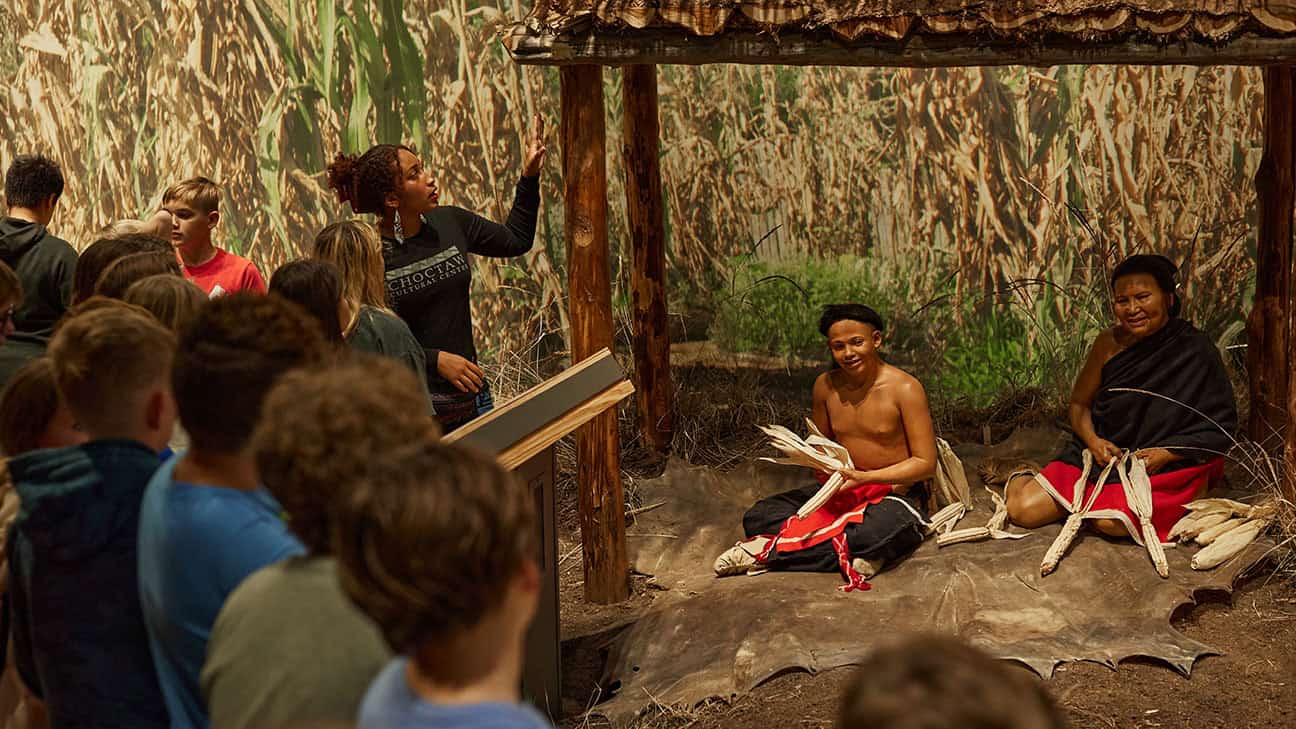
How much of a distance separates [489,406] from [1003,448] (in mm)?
2971

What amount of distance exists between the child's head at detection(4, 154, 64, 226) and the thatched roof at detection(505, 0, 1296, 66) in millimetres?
1927

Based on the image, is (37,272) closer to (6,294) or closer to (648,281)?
(6,294)

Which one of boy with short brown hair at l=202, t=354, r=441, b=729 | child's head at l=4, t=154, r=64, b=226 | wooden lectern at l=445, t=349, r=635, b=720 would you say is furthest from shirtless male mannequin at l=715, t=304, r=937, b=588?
boy with short brown hair at l=202, t=354, r=441, b=729

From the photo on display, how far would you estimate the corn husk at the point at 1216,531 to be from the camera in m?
5.56

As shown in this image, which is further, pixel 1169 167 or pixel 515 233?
pixel 1169 167

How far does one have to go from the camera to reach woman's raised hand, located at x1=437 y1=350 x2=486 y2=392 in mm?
4938

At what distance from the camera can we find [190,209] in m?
5.38

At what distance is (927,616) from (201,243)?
3056mm

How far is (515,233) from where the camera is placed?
556cm

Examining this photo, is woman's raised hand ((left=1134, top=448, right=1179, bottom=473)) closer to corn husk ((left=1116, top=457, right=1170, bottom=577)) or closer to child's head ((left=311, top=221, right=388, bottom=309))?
corn husk ((left=1116, top=457, right=1170, bottom=577))

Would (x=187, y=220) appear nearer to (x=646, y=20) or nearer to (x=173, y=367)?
(x=646, y=20)

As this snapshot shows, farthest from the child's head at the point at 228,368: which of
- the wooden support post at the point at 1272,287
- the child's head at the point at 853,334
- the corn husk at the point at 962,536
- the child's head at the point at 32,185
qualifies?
the wooden support post at the point at 1272,287

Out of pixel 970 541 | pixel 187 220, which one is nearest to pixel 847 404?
pixel 970 541

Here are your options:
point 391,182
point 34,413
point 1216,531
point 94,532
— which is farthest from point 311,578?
point 1216,531
